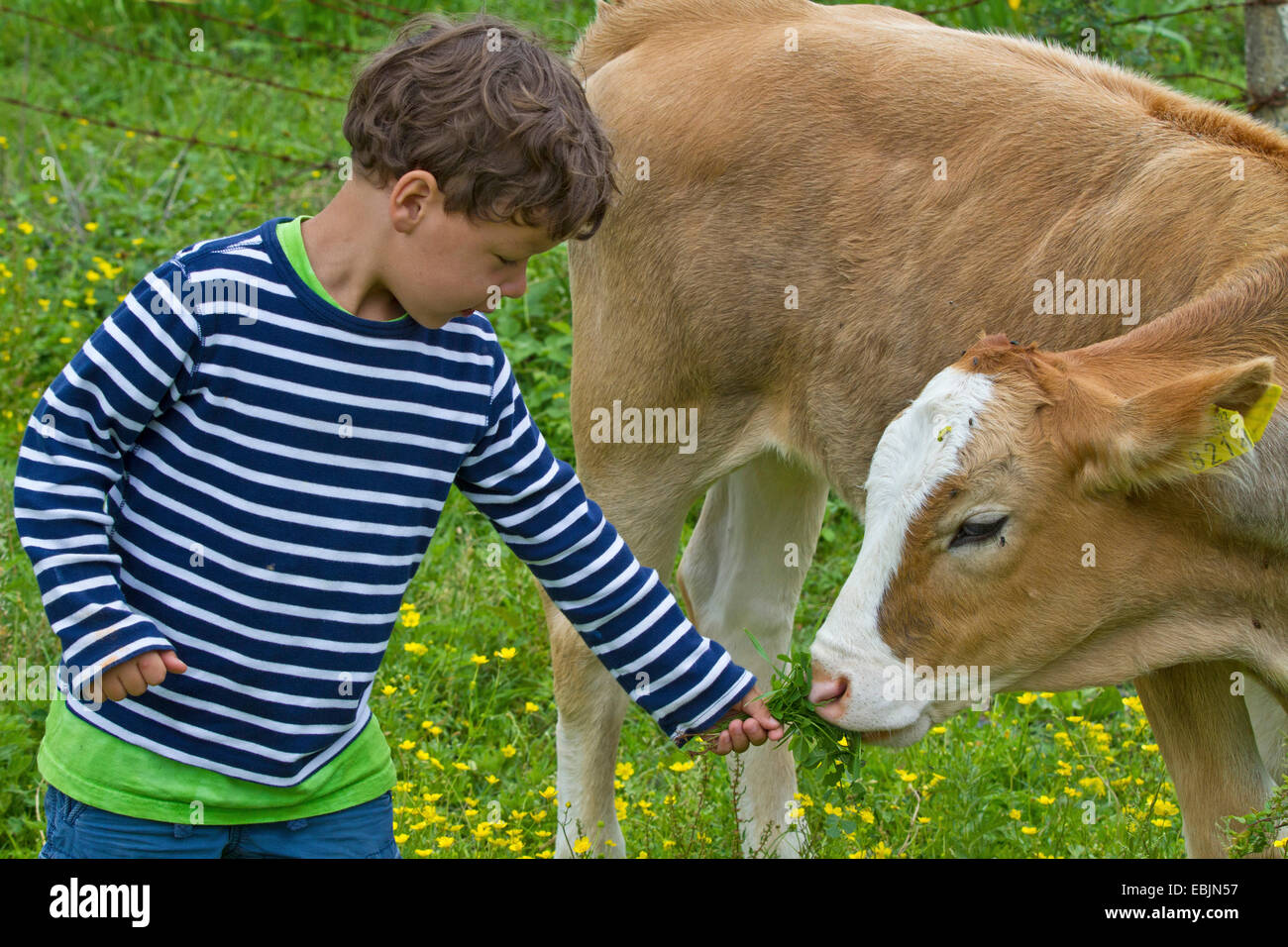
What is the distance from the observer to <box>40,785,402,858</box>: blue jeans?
2484 millimetres

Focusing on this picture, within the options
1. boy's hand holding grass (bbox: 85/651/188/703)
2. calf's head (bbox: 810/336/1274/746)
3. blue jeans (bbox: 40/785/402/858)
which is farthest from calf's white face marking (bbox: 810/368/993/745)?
boy's hand holding grass (bbox: 85/651/188/703)

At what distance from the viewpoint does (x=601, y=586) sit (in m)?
2.76

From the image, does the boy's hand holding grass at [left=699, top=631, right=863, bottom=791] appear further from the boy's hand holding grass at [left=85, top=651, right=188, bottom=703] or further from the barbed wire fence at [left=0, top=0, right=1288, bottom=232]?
the barbed wire fence at [left=0, top=0, right=1288, bottom=232]

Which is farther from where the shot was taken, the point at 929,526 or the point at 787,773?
the point at 787,773

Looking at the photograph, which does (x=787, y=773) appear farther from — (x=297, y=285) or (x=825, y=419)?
(x=297, y=285)

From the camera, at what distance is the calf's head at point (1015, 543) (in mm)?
2752

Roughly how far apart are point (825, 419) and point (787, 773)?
1.25 meters

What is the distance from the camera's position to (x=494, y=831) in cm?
387

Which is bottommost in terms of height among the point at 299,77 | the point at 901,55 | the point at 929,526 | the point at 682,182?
the point at 929,526

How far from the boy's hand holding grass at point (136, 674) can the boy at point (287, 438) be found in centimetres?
3

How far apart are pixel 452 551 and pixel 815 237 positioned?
233 cm

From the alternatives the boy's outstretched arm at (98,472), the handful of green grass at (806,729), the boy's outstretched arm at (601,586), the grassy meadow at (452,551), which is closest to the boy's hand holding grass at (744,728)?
the boy's outstretched arm at (601,586)

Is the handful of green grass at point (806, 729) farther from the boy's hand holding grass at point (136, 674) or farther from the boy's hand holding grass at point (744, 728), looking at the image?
the boy's hand holding grass at point (136, 674)

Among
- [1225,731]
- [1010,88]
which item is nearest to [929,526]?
[1225,731]
